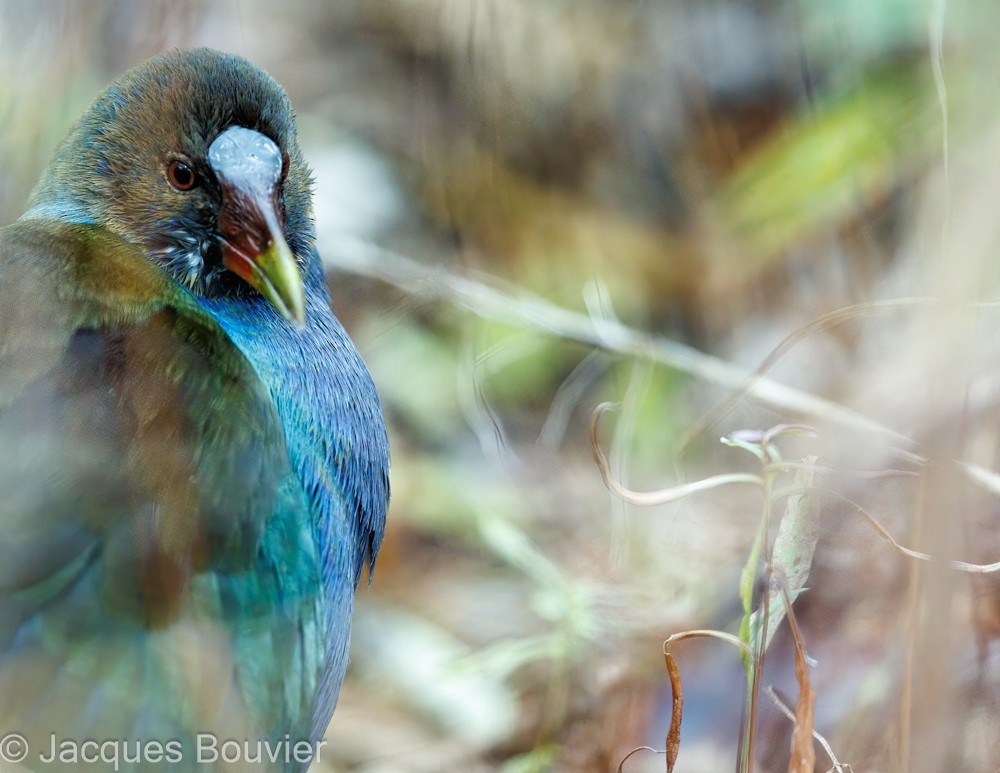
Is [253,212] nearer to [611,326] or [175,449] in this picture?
[175,449]

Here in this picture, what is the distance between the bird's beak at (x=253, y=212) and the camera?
45.8 inches

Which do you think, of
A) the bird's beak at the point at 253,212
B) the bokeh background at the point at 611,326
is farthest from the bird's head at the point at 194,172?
the bokeh background at the point at 611,326

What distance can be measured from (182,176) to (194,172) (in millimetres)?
17

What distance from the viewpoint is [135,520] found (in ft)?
3.40

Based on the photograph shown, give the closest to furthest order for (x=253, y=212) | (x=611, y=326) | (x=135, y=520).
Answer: (x=135, y=520), (x=253, y=212), (x=611, y=326)

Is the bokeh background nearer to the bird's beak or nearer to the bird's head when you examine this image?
the bird's head

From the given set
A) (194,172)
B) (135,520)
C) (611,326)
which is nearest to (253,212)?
(194,172)

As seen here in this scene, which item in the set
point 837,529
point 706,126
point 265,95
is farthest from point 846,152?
point 265,95

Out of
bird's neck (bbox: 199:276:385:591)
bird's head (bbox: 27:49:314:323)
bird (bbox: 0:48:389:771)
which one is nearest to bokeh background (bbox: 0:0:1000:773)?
bird's head (bbox: 27:49:314:323)

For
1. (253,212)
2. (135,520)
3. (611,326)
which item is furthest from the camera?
(611,326)

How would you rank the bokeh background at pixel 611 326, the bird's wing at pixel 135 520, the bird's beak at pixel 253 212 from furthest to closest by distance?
the bokeh background at pixel 611 326 < the bird's beak at pixel 253 212 < the bird's wing at pixel 135 520

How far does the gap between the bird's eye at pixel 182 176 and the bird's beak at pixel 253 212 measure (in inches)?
1.4

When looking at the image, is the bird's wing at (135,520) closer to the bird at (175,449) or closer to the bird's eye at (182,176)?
the bird at (175,449)

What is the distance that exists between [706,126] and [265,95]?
126cm
